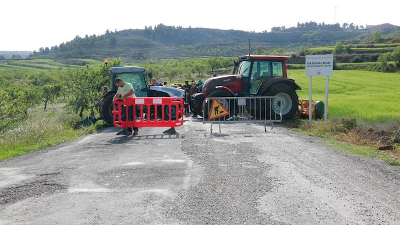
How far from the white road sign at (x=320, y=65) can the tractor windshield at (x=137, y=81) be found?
6561 millimetres

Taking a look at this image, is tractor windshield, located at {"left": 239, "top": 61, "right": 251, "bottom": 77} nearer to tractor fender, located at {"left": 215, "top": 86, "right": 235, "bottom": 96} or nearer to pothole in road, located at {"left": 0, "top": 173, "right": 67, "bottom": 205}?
tractor fender, located at {"left": 215, "top": 86, "right": 235, "bottom": 96}

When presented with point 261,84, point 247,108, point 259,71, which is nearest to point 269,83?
point 261,84

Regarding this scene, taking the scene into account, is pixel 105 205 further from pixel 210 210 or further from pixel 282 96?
pixel 282 96

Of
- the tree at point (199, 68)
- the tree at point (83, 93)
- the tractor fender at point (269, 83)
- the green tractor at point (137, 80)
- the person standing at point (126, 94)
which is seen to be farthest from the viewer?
the tree at point (199, 68)

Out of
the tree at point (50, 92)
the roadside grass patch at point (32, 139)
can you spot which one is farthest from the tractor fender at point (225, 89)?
the tree at point (50, 92)

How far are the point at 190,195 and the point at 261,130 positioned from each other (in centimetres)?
779

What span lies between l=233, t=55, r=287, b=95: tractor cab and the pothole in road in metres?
10.4

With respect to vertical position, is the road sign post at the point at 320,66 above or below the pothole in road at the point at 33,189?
above

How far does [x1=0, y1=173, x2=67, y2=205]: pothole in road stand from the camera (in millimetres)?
6125

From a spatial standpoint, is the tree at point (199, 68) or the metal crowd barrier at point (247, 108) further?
the tree at point (199, 68)

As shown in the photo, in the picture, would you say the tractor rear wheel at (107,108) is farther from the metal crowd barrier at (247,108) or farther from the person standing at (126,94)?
the metal crowd barrier at (247,108)

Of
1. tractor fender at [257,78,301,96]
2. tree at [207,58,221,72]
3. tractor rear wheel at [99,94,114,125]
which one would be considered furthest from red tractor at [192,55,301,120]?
tree at [207,58,221,72]

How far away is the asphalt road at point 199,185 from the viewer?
526cm

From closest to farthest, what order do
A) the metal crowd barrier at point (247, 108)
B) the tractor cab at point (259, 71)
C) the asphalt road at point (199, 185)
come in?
the asphalt road at point (199, 185)
the metal crowd barrier at point (247, 108)
the tractor cab at point (259, 71)
